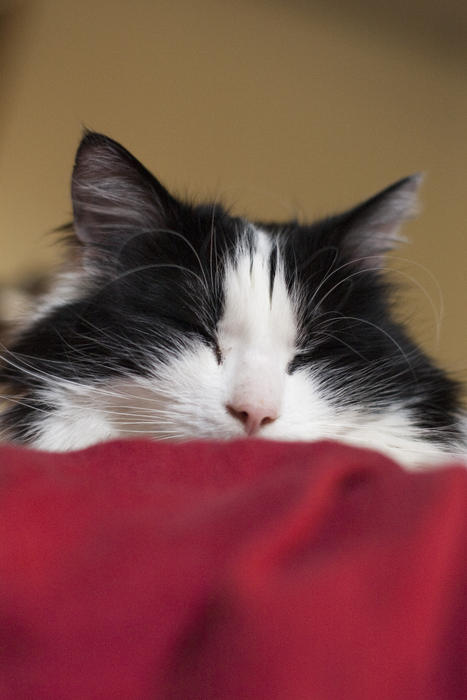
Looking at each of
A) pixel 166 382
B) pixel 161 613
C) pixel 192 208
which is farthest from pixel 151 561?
pixel 192 208

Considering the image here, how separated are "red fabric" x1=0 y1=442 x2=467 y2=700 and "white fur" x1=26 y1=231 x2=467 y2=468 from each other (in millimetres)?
319

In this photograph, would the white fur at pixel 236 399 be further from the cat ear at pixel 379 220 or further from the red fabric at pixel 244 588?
the red fabric at pixel 244 588

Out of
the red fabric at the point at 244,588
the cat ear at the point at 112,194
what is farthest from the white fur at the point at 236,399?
the red fabric at the point at 244,588

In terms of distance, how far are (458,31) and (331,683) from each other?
2209 mm

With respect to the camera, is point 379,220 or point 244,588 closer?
point 244,588

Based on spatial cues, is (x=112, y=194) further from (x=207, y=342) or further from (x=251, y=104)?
(x=251, y=104)

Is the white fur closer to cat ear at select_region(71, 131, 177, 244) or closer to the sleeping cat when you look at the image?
the sleeping cat

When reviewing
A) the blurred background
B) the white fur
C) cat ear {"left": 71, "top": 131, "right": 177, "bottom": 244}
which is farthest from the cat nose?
the blurred background

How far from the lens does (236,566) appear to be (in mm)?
295

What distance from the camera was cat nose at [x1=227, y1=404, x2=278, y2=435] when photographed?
64 centimetres

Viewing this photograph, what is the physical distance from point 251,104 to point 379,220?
1.43m

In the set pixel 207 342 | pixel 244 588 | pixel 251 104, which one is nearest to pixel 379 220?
pixel 207 342

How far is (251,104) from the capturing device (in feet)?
7.25

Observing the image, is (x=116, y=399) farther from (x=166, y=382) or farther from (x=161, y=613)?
(x=161, y=613)
